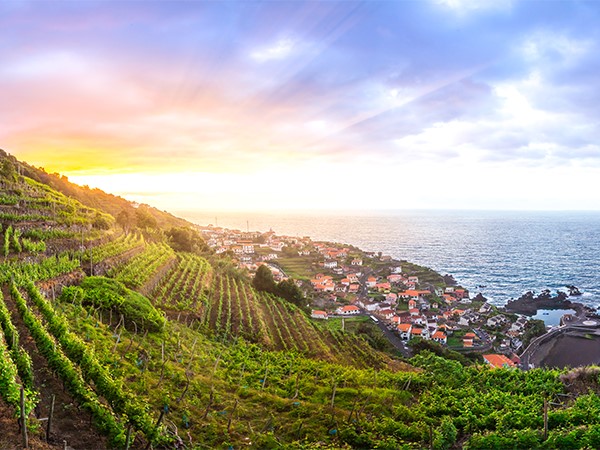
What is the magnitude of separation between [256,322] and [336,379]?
40.2 feet

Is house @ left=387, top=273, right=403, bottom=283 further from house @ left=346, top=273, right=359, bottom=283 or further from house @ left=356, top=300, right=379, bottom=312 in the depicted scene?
house @ left=356, top=300, right=379, bottom=312

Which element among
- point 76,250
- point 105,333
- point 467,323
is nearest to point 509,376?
point 105,333

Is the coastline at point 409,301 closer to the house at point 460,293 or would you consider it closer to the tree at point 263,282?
the house at point 460,293

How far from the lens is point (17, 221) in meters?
22.3

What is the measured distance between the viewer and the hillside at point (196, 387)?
797 centimetres

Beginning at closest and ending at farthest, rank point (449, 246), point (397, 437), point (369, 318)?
1. point (397, 437)
2. point (369, 318)
3. point (449, 246)

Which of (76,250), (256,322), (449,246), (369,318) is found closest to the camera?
(76,250)

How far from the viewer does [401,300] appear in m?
63.9

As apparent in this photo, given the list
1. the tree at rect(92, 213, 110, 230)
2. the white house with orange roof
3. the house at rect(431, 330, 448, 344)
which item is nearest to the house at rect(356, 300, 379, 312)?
the house at rect(431, 330, 448, 344)

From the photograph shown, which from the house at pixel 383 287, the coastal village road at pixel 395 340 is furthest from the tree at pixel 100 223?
the house at pixel 383 287

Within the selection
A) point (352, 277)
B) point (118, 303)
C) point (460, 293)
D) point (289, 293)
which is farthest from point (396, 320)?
point (118, 303)

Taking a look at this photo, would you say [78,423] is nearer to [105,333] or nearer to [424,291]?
Result: [105,333]

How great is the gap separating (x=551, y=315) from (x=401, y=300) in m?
21.6

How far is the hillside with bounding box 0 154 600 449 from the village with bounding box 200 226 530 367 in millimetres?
27357
